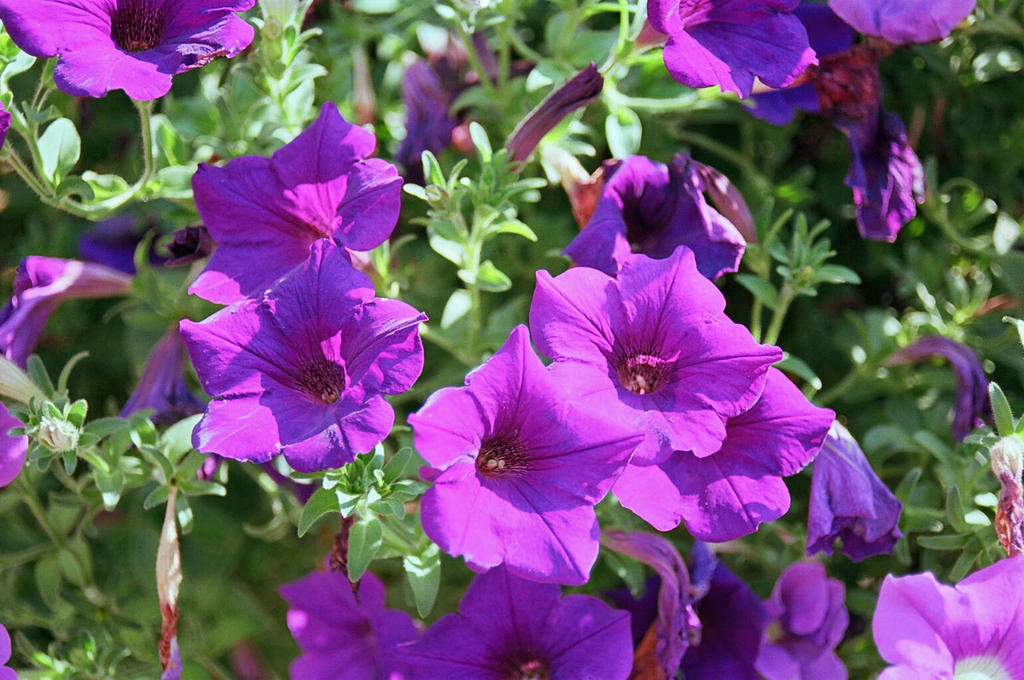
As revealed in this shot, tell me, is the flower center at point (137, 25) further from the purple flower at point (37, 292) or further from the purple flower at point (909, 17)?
the purple flower at point (909, 17)

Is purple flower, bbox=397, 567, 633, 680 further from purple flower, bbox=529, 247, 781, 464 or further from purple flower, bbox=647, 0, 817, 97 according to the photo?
purple flower, bbox=647, 0, 817, 97

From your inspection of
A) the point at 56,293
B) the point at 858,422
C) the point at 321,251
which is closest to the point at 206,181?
the point at 321,251

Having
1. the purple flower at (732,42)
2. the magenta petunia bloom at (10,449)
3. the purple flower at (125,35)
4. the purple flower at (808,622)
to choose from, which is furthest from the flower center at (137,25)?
the purple flower at (808,622)

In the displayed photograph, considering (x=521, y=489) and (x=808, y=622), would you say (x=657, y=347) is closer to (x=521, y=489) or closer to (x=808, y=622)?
(x=521, y=489)

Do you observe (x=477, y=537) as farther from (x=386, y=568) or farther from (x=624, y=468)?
(x=386, y=568)

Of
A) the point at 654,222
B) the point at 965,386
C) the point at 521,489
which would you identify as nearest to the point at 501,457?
the point at 521,489
